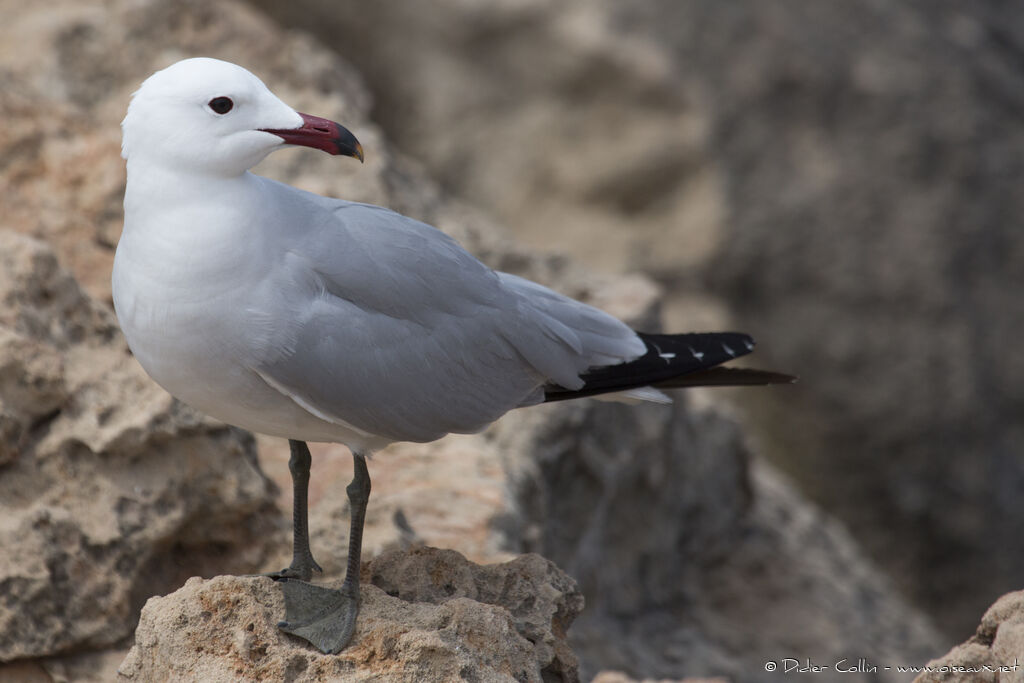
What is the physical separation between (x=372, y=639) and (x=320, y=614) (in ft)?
0.59

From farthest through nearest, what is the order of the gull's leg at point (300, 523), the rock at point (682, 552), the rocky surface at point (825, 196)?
the rocky surface at point (825, 196), the rock at point (682, 552), the gull's leg at point (300, 523)

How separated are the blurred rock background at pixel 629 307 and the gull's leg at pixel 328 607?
0.08 m

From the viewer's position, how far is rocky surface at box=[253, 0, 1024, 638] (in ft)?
26.9

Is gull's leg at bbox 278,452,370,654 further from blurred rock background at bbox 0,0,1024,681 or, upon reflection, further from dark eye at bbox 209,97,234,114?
dark eye at bbox 209,97,234,114

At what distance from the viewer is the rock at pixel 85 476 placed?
3.35 m

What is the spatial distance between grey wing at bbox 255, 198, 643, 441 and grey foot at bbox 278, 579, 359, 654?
0.44m

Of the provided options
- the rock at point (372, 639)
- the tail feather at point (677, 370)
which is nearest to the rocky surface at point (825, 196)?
the tail feather at point (677, 370)

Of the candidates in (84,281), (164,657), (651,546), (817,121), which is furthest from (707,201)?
(164,657)

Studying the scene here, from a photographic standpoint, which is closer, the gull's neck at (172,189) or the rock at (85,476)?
the gull's neck at (172,189)

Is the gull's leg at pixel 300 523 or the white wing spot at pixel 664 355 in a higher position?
the white wing spot at pixel 664 355

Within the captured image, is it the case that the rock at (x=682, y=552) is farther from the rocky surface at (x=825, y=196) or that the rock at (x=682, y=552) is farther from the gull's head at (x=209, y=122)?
the rocky surface at (x=825, y=196)

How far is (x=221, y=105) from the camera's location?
290 cm

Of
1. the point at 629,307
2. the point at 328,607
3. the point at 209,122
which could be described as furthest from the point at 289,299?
the point at 629,307

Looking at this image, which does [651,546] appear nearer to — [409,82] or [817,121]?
[817,121]
